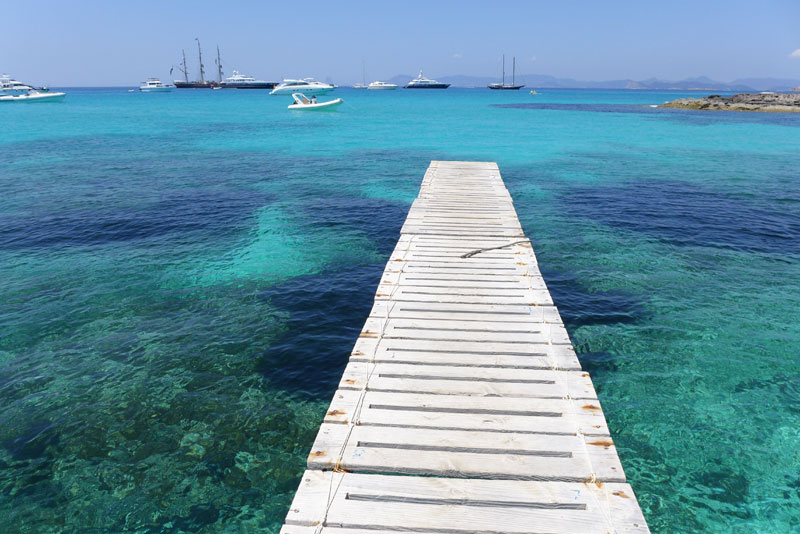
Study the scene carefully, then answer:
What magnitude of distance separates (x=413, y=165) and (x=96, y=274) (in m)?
23.9

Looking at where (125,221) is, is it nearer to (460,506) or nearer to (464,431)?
(464,431)

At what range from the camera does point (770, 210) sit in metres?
22.6

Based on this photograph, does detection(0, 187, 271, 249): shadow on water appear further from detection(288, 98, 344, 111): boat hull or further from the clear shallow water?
detection(288, 98, 344, 111): boat hull

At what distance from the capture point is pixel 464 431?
19.6ft

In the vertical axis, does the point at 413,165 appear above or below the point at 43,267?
above

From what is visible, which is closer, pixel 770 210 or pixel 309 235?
pixel 309 235

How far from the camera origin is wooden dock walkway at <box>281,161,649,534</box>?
4.80 m

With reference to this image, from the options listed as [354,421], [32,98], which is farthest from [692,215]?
[32,98]

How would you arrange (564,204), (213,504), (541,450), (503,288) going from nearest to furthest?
(541,450) → (213,504) → (503,288) → (564,204)

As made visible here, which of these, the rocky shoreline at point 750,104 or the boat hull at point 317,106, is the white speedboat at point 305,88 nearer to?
the boat hull at point 317,106

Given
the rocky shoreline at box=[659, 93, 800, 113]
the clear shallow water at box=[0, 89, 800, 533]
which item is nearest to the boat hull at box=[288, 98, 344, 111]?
the clear shallow water at box=[0, 89, 800, 533]

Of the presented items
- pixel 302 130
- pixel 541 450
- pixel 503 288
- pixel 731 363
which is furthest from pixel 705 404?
pixel 302 130

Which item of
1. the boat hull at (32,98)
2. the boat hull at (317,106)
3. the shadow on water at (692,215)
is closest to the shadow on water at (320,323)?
the shadow on water at (692,215)

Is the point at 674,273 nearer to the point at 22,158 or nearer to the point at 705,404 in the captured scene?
the point at 705,404
